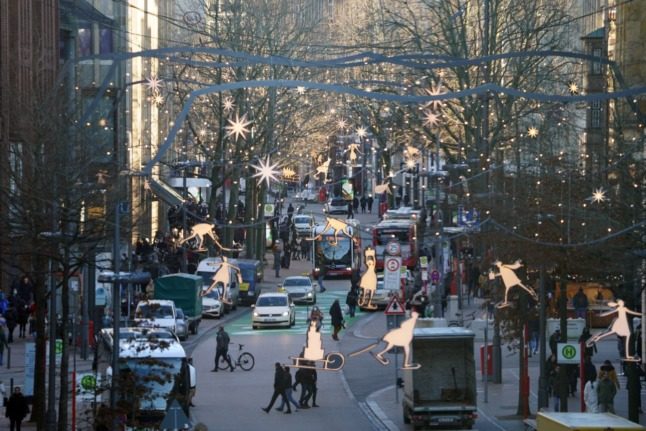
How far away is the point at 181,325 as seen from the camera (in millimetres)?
50969

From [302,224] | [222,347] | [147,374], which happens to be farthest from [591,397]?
[302,224]

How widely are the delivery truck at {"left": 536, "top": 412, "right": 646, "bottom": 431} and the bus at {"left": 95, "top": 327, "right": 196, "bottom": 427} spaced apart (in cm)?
589

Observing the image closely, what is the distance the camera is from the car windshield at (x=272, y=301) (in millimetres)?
56062

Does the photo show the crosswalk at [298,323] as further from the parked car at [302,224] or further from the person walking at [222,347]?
the parked car at [302,224]

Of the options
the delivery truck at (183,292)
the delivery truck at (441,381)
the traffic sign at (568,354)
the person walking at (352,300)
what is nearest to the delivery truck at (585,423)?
the traffic sign at (568,354)

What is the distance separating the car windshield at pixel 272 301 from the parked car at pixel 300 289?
540 cm

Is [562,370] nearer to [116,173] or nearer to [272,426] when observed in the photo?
[272,426]

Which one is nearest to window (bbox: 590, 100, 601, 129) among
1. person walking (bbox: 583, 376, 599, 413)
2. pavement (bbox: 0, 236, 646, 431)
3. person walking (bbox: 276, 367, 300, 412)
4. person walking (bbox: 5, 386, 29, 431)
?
pavement (bbox: 0, 236, 646, 431)

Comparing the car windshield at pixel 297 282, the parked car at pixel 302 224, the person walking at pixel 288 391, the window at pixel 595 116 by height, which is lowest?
the person walking at pixel 288 391

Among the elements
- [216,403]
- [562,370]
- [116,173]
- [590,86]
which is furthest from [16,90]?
[590,86]

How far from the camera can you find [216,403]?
3866cm

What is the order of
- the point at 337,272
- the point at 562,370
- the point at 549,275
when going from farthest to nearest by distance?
1. the point at 337,272
2. the point at 549,275
3. the point at 562,370

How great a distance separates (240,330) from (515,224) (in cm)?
2129

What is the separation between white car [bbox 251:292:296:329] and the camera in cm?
5569
